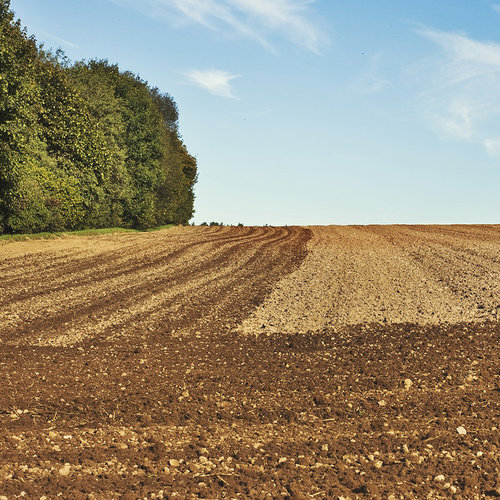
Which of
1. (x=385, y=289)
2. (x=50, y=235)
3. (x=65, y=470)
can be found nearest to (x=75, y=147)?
(x=50, y=235)

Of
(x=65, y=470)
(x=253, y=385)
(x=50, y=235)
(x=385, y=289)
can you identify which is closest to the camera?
(x=65, y=470)

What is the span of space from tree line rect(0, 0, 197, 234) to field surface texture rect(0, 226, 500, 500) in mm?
11724

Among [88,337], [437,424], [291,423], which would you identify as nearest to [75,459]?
[291,423]

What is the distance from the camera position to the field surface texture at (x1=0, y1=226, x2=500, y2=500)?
613 cm

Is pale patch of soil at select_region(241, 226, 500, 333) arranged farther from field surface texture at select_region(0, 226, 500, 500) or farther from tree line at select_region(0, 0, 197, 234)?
tree line at select_region(0, 0, 197, 234)

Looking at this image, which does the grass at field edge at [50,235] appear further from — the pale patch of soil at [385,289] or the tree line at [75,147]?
the pale patch of soil at [385,289]

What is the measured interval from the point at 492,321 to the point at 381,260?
984 centimetres

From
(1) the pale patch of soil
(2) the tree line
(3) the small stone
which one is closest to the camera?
(3) the small stone

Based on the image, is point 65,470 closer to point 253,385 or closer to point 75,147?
point 253,385

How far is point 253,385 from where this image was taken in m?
9.17

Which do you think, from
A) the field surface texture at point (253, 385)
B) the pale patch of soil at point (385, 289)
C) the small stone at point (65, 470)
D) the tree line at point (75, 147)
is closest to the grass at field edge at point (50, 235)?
the tree line at point (75, 147)

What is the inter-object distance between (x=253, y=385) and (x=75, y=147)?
2912 centimetres

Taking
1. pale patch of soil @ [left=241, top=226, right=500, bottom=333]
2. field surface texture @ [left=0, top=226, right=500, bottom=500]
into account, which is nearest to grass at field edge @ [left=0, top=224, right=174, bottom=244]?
field surface texture @ [left=0, top=226, right=500, bottom=500]

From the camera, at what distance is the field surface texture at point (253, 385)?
20.1 ft
